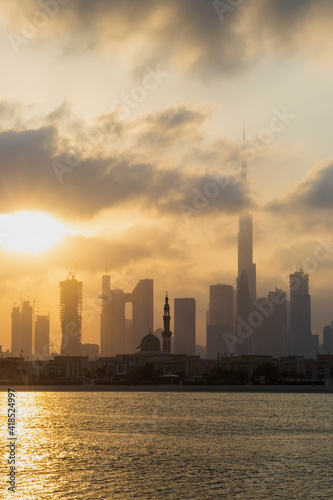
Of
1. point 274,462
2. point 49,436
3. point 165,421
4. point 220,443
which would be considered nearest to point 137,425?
point 165,421

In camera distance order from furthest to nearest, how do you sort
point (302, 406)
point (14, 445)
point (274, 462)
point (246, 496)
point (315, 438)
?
point (302, 406)
point (315, 438)
point (14, 445)
point (274, 462)
point (246, 496)

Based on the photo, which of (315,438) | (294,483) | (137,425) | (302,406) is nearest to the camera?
(294,483)

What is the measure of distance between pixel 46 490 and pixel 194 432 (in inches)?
1726

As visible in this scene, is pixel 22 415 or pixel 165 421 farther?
pixel 22 415

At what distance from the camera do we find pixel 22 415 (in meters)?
131

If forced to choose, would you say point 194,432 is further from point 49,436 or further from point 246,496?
point 246,496

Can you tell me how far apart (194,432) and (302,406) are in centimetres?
6143

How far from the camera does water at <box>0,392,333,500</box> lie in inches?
2319

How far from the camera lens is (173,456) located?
76438 mm

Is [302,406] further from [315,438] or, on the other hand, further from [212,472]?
[212,472]

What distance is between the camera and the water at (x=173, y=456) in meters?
58.9

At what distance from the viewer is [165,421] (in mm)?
115562

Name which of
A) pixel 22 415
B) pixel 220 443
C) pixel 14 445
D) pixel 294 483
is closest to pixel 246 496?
pixel 294 483

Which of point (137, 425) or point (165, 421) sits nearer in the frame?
point (137, 425)
